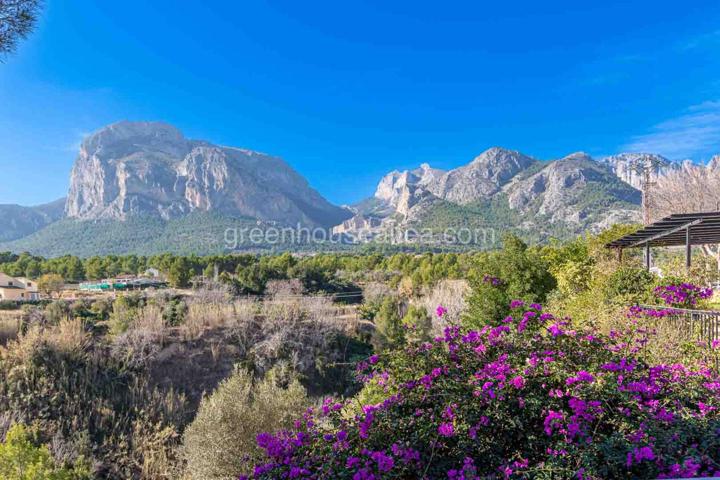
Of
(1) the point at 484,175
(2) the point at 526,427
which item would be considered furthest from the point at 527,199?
(2) the point at 526,427

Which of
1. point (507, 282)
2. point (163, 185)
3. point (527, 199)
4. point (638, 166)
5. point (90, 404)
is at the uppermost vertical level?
point (163, 185)

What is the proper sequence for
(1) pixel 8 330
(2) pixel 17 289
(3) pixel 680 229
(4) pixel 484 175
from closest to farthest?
1. (3) pixel 680 229
2. (1) pixel 8 330
3. (2) pixel 17 289
4. (4) pixel 484 175

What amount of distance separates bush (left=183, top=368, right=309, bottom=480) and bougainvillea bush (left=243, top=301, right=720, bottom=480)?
2.72 metres

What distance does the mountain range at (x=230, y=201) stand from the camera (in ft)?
237

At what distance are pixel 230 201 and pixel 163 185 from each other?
1857cm

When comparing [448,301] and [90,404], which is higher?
[448,301]

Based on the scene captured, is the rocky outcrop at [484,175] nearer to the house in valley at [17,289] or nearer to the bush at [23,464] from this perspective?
the house in valley at [17,289]

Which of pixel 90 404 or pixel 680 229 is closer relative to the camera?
pixel 680 229

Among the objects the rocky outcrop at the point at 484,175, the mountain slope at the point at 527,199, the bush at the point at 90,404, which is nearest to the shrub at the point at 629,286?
the bush at the point at 90,404

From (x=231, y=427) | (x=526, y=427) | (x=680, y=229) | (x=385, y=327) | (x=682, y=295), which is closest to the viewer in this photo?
(x=526, y=427)

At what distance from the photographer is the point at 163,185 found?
115m

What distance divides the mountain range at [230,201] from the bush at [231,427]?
4916 cm

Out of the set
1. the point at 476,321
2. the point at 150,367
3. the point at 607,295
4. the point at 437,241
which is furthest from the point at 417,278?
the point at 437,241

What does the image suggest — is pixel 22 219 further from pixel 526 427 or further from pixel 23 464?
pixel 526 427
